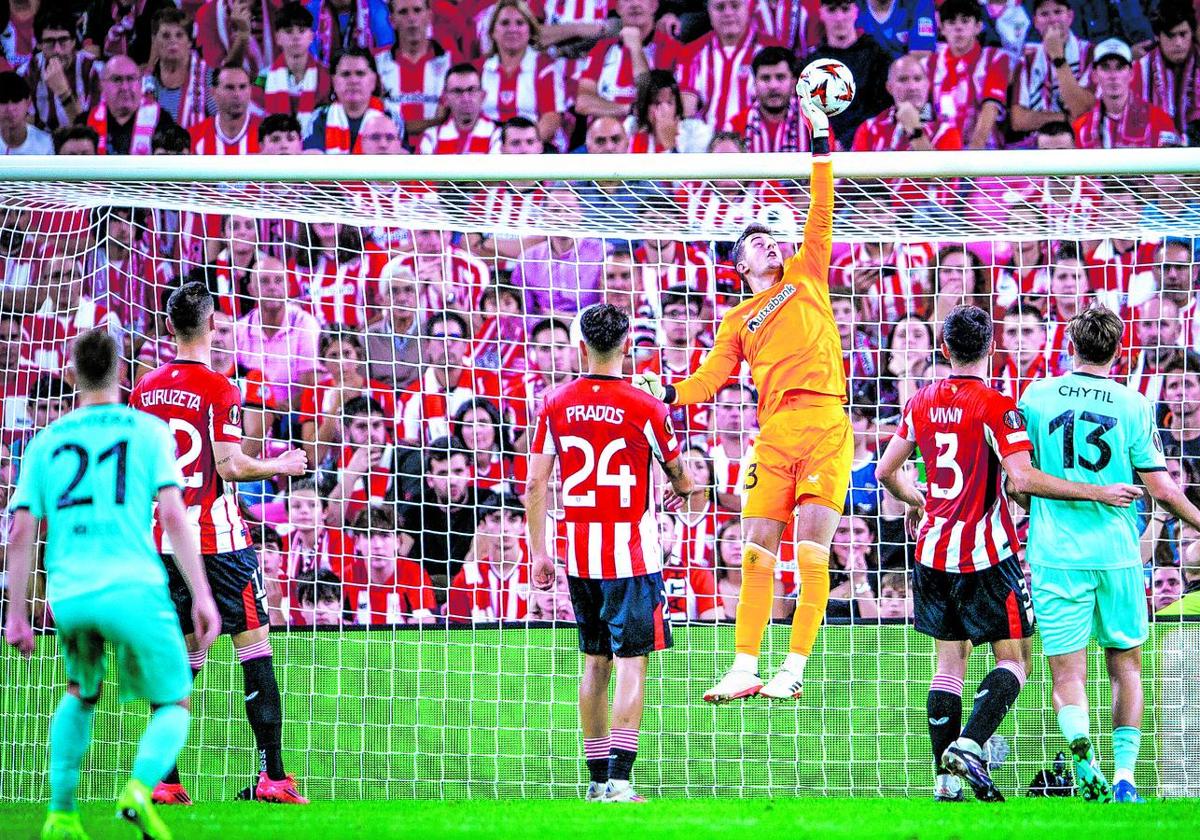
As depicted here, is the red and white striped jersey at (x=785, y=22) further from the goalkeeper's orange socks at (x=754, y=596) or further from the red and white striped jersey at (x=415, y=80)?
the goalkeeper's orange socks at (x=754, y=596)

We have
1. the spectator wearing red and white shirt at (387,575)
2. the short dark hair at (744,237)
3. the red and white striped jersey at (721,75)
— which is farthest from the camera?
the red and white striped jersey at (721,75)

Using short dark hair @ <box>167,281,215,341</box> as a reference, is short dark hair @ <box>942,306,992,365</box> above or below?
below

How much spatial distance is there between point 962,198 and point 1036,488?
241 centimetres

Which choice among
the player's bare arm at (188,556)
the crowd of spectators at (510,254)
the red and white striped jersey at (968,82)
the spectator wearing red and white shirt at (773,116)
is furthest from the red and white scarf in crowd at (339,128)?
the player's bare arm at (188,556)

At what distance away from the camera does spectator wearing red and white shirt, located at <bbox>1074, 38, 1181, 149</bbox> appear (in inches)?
472

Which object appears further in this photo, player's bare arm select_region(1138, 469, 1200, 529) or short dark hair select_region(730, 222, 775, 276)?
short dark hair select_region(730, 222, 775, 276)

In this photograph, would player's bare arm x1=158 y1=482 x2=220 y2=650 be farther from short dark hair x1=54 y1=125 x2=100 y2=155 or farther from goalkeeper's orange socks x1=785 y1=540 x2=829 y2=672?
short dark hair x1=54 y1=125 x2=100 y2=155

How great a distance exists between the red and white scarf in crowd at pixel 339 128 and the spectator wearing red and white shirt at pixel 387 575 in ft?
13.0

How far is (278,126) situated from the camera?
12195mm

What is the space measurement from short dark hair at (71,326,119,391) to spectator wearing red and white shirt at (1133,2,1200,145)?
33.1 ft

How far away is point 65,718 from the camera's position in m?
4.46

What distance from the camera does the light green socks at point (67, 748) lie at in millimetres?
4391

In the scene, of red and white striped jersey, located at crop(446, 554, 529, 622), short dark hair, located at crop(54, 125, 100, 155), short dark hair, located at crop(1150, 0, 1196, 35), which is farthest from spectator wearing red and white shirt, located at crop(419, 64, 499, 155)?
short dark hair, located at crop(1150, 0, 1196, 35)

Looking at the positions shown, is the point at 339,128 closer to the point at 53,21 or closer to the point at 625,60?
the point at 625,60
